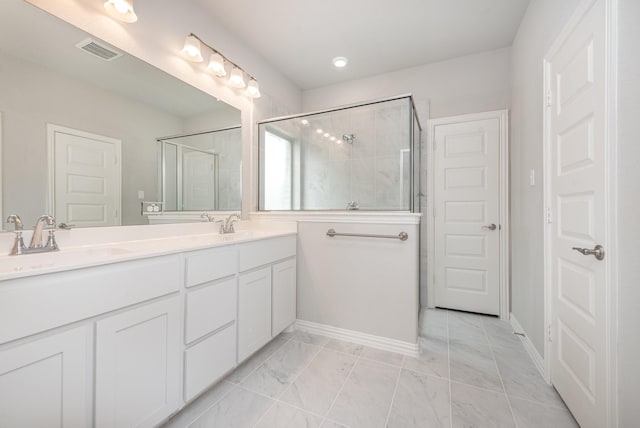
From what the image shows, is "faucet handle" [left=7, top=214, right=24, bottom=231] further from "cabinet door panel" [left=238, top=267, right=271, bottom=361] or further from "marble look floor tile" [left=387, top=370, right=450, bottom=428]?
"marble look floor tile" [left=387, top=370, right=450, bottom=428]

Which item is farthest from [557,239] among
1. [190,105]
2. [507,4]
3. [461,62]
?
[190,105]

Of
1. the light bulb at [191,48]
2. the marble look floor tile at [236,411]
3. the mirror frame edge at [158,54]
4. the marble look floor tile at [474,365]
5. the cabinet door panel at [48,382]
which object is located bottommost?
the marble look floor tile at [474,365]

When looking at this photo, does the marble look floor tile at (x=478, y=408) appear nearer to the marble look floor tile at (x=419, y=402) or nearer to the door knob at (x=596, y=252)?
the marble look floor tile at (x=419, y=402)

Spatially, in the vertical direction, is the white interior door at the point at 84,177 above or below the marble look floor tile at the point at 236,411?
above

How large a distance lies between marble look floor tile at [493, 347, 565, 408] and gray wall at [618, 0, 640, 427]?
514mm

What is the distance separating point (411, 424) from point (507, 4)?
9.33ft

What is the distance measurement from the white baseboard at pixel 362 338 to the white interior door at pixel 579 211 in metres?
0.80

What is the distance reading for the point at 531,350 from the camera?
73.0 inches

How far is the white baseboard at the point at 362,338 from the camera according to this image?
6.17 feet

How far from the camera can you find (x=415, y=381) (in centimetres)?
158

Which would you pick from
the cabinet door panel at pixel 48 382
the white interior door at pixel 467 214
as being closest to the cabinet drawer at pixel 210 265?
the cabinet door panel at pixel 48 382

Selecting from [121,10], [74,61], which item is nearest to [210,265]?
[74,61]

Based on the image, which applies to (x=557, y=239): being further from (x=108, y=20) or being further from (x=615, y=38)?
(x=108, y=20)

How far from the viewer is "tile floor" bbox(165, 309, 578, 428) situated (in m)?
1.29
